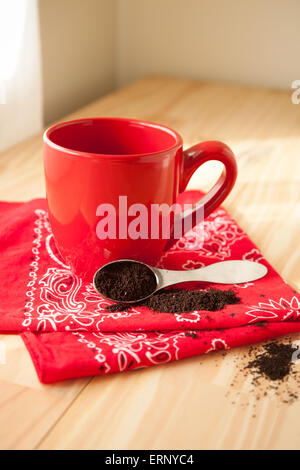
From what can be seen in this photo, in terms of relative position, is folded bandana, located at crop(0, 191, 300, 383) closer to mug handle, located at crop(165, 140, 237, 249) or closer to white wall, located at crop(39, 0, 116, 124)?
mug handle, located at crop(165, 140, 237, 249)

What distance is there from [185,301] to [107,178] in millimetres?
133

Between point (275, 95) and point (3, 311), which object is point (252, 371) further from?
point (275, 95)

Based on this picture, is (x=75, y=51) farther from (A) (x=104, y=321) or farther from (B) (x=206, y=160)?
(A) (x=104, y=321)

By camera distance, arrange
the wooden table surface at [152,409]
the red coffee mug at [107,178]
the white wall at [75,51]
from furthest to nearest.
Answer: the white wall at [75,51], the red coffee mug at [107,178], the wooden table surface at [152,409]

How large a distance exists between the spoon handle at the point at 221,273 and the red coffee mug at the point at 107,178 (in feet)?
0.10

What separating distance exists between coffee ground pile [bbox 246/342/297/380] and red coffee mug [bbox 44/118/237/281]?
15cm

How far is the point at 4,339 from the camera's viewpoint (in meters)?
0.43

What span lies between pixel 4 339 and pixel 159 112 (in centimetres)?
76

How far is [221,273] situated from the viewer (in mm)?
519

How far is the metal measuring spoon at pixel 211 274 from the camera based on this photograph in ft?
1.59

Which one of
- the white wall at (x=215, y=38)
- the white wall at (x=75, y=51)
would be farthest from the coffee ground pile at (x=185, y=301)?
the white wall at (x=215, y=38)

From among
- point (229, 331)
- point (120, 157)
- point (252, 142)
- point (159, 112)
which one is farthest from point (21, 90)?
point (229, 331)

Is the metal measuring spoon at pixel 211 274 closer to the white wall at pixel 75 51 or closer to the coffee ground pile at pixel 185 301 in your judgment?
the coffee ground pile at pixel 185 301

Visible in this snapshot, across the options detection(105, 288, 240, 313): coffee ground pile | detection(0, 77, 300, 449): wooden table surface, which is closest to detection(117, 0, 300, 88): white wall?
detection(0, 77, 300, 449): wooden table surface
